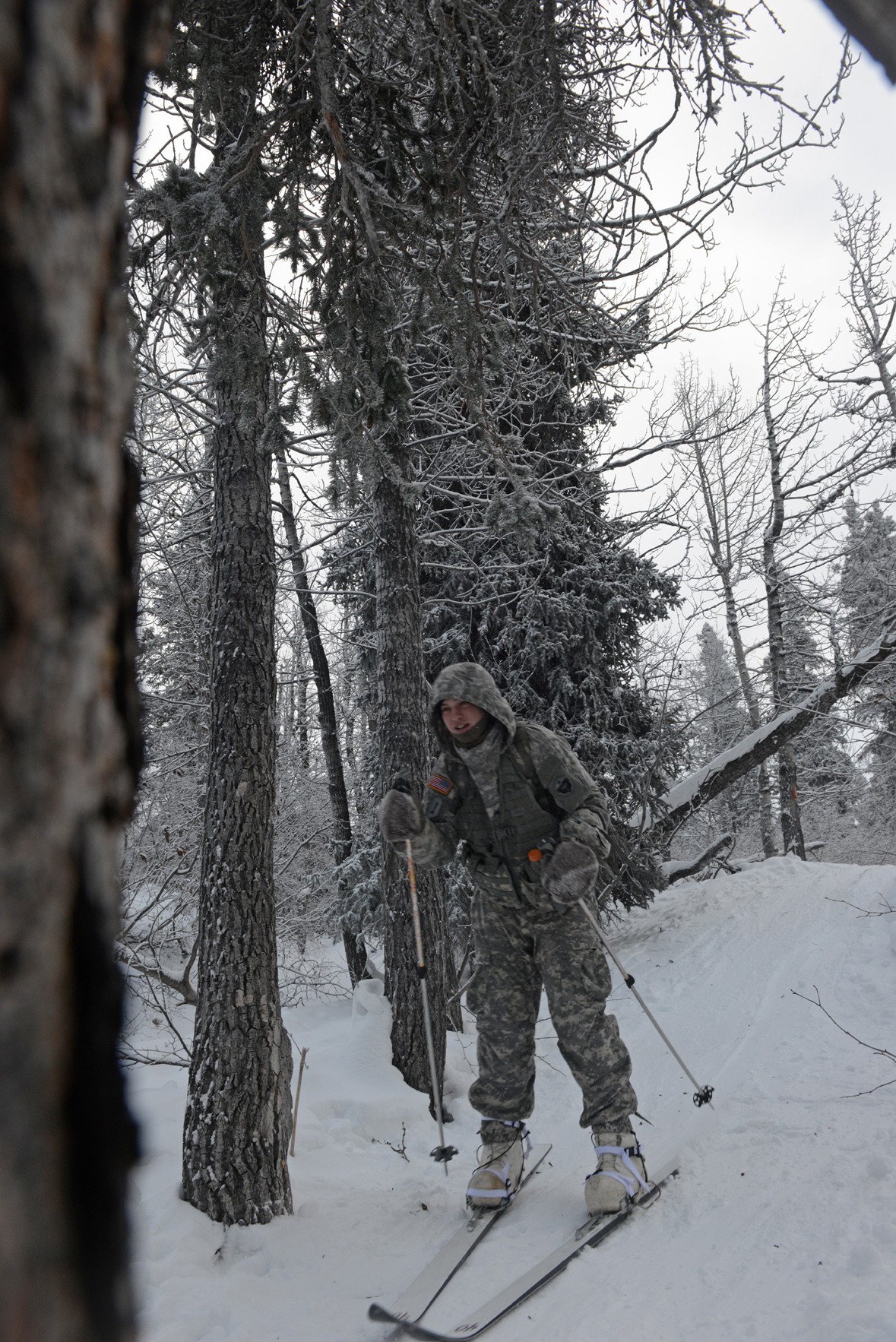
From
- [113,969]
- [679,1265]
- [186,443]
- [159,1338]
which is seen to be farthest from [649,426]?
[113,969]

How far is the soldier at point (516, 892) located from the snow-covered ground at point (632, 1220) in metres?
0.41

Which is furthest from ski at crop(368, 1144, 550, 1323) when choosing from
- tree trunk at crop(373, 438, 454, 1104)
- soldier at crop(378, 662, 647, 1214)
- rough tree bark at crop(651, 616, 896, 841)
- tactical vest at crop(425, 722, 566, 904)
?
rough tree bark at crop(651, 616, 896, 841)

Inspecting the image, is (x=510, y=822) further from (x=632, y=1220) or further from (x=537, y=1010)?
(x=632, y=1220)

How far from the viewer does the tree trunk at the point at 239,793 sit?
386 centimetres

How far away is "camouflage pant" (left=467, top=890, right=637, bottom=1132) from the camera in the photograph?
156 inches

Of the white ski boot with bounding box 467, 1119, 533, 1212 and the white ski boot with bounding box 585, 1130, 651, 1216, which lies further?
the white ski boot with bounding box 467, 1119, 533, 1212

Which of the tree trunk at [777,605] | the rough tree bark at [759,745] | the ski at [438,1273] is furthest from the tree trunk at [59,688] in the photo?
the tree trunk at [777,605]

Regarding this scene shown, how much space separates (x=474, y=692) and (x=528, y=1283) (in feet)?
8.12

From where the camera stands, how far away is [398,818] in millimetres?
4242

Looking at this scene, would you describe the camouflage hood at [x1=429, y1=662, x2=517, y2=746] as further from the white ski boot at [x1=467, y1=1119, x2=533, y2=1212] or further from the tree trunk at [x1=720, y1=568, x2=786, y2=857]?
the tree trunk at [x1=720, y1=568, x2=786, y2=857]

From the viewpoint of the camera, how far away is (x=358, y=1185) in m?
4.39

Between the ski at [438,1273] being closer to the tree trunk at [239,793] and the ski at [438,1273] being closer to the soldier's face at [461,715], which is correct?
the tree trunk at [239,793]

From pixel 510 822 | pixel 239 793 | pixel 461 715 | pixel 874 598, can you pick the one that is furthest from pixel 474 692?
pixel 874 598

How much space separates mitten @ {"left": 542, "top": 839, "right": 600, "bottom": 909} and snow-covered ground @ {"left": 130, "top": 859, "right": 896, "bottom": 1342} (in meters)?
1.36
